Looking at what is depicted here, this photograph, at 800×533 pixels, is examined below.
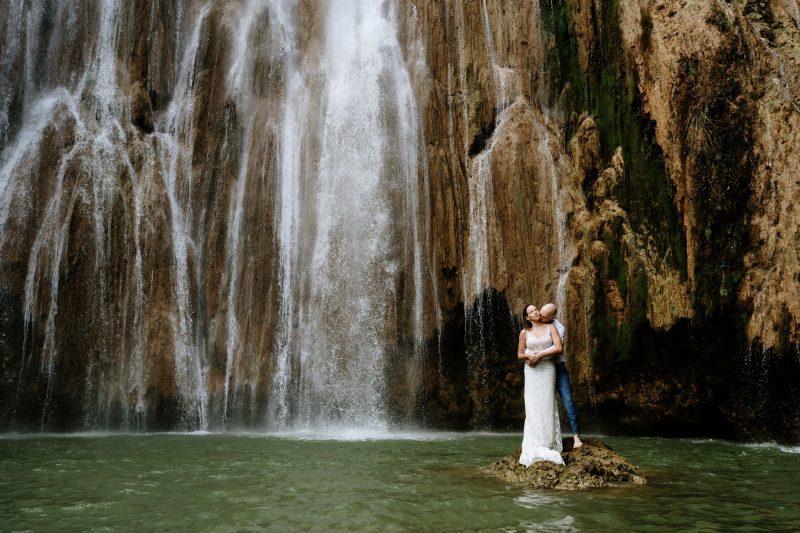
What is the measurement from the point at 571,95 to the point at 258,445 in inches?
474

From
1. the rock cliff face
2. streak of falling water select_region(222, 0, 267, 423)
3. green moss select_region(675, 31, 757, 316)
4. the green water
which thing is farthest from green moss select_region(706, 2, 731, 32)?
streak of falling water select_region(222, 0, 267, 423)

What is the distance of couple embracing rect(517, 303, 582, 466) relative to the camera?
885 cm

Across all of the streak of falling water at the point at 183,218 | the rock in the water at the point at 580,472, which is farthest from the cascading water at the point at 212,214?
→ the rock in the water at the point at 580,472

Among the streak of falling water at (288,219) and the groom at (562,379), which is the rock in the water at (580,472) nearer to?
the groom at (562,379)

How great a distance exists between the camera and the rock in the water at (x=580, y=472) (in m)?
8.30

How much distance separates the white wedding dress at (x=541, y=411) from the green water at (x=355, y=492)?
0.76m

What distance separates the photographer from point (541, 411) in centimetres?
887

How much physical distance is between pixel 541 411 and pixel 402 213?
971cm

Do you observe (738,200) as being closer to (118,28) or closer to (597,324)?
(597,324)

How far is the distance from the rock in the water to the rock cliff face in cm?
798

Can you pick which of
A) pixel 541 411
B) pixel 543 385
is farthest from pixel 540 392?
pixel 541 411

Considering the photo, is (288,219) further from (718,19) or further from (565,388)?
(718,19)

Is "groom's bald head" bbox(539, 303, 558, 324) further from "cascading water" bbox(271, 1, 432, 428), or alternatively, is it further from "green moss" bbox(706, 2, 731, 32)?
"green moss" bbox(706, 2, 731, 32)

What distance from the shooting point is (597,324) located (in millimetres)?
16906
